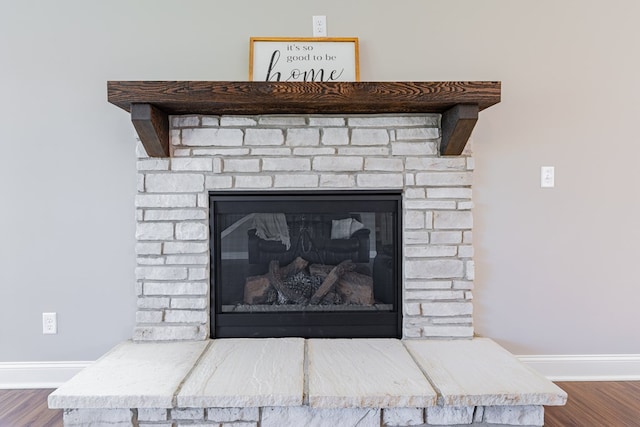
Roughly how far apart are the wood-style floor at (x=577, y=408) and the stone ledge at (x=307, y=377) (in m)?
0.38

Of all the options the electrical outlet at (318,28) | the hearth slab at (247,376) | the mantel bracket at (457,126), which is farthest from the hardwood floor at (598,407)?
the electrical outlet at (318,28)

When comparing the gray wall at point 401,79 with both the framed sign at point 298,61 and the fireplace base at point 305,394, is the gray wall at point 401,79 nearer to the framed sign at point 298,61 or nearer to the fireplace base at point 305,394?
the framed sign at point 298,61

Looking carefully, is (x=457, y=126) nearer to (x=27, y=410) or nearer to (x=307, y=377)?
(x=307, y=377)

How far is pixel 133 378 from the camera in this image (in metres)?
1.59

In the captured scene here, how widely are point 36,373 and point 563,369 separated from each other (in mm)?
2764

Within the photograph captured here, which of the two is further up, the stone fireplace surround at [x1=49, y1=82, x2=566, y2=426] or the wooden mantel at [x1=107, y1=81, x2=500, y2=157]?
the wooden mantel at [x1=107, y1=81, x2=500, y2=157]

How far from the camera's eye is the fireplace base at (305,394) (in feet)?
4.83

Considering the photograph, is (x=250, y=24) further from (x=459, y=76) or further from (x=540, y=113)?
(x=540, y=113)

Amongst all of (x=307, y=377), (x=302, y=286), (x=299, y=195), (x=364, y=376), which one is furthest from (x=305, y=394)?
(x=299, y=195)

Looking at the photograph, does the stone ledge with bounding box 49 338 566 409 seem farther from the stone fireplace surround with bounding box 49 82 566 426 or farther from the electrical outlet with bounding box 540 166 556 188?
the electrical outlet with bounding box 540 166 556 188

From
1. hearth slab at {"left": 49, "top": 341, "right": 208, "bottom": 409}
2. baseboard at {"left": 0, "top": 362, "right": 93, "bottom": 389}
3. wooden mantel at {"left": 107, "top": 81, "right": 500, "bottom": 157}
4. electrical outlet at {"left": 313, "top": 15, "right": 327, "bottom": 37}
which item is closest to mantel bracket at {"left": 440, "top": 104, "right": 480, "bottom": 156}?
wooden mantel at {"left": 107, "top": 81, "right": 500, "bottom": 157}

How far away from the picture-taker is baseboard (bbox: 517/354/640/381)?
6.97 feet

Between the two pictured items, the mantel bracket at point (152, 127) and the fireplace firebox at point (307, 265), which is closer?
the mantel bracket at point (152, 127)

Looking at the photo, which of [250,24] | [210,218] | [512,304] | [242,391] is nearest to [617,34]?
[512,304]
